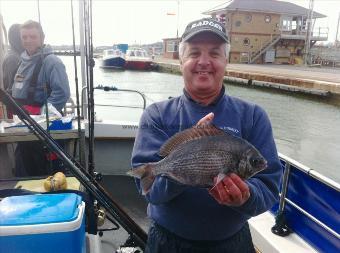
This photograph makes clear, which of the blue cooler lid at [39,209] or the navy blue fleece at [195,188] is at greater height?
the navy blue fleece at [195,188]

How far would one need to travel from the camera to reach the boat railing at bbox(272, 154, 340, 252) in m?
3.04

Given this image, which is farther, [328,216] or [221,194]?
[328,216]

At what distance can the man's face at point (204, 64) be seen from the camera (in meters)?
1.99

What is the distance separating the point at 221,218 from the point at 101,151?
14.1ft

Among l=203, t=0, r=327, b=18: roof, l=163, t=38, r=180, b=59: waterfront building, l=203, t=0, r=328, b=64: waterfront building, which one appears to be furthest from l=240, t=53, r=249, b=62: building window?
l=163, t=38, r=180, b=59: waterfront building

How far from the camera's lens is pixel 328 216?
10.3 ft

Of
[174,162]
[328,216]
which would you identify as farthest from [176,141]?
[328,216]

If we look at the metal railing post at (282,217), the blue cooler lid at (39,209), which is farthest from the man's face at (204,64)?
the metal railing post at (282,217)

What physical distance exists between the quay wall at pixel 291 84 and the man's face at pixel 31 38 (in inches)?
647

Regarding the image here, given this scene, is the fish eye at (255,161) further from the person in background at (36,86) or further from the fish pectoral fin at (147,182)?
the person in background at (36,86)

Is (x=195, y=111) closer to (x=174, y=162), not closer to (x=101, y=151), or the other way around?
(x=174, y=162)

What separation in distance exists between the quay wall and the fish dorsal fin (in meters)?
18.7

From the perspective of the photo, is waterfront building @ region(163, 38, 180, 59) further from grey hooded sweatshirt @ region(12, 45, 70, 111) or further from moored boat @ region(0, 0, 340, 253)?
moored boat @ region(0, 0, 340, 253)

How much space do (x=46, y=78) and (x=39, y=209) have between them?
2.77 m
